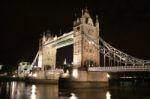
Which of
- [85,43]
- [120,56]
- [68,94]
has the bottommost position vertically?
[68,94]

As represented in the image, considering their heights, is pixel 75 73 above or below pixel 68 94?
above

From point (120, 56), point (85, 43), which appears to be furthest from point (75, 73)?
Result: point (120, 56)

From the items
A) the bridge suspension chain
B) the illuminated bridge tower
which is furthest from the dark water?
the illuminated bridge tower

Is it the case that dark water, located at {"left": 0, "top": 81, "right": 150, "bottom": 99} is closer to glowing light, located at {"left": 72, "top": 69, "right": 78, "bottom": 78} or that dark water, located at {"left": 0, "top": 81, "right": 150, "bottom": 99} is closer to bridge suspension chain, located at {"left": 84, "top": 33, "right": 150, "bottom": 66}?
bridge suspension chain, located at {"left": 84, "top": 33, "right": 150, "bottom": 66}

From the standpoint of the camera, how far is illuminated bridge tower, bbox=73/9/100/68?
40625 millimetres

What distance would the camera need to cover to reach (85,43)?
41.2 m

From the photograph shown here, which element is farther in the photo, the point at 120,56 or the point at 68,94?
the point at 120,56

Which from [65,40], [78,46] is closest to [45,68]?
[65,40]

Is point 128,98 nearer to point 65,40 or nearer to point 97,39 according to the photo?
point 97,39

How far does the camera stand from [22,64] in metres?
104

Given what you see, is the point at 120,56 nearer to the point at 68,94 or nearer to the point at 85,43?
the point at 85,43

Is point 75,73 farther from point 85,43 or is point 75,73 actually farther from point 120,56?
point 120,56

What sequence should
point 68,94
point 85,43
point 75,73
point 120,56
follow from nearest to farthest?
point 68,94
point 120,56
point 75,73
point 85,43

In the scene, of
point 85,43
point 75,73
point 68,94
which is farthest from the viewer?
point 85,43
